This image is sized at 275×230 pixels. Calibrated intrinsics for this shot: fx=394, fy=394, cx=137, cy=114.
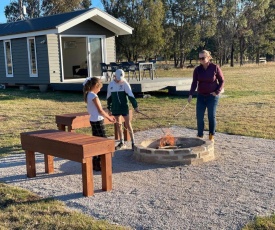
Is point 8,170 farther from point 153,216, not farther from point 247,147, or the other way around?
point 247,147

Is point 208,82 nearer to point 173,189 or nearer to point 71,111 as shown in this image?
point 173,189

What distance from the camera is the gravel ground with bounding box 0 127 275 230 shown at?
13.0 ft

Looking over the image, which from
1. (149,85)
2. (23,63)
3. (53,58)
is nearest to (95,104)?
(149,85)

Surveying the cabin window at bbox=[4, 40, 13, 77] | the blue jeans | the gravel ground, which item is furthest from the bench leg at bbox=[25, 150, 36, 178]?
the cabin window at bbox=[4, 40, 13, 77]

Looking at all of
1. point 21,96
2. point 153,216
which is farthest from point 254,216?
point 21,96

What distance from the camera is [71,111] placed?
467 inches

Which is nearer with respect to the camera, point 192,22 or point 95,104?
point 95,104

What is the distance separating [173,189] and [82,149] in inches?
48.6

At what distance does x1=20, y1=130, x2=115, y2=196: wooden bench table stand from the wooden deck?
9.27m

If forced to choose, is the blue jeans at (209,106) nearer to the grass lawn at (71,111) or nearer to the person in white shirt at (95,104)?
the grass lawn at (71,111)

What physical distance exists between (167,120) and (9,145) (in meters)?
4.07

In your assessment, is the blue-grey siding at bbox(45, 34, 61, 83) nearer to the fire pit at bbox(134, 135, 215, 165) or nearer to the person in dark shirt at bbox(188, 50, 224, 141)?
the person in dark shirt at bbox(188, 50, 224, 141)

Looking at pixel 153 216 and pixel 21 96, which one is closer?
pixel 153 216

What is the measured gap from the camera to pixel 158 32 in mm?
37031
